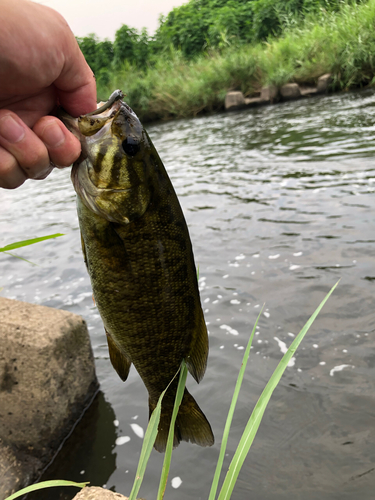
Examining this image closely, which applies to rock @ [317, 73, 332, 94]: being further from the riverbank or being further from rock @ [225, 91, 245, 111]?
rock @ [225, 91, 245, 111]

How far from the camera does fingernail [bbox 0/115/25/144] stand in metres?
1.57

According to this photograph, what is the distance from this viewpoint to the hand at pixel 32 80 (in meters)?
1.48

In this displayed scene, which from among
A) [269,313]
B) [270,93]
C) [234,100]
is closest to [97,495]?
[269,313]

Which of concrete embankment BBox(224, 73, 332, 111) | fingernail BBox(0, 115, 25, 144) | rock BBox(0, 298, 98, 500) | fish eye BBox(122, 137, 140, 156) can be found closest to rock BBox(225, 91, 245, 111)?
concrete embankment BBox(224, 73, 332, 111)

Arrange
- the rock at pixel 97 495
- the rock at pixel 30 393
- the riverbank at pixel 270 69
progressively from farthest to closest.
Answer: 1. the riverbank at pixel 270 69
2. the rock at pixel 30 393
3. the rock at pixel 97 495

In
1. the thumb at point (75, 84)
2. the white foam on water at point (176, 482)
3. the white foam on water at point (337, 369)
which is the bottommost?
the white foam on water at point (176, 482)

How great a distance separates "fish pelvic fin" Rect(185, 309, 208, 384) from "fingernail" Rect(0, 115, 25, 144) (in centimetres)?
98

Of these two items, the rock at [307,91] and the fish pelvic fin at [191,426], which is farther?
the rock at [307,91]

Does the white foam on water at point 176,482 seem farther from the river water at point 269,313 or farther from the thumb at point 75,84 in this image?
the thumb at point 75,84

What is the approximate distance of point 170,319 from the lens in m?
1.84

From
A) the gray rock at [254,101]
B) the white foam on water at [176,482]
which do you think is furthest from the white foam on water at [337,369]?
the gray rock at [254,101]

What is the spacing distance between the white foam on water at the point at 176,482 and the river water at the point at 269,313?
18 millimetres

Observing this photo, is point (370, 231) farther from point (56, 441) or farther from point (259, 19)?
point (259, 19)

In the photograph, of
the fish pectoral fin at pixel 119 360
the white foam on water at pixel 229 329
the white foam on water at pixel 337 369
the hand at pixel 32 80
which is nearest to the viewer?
the hand at pixel 32 80
